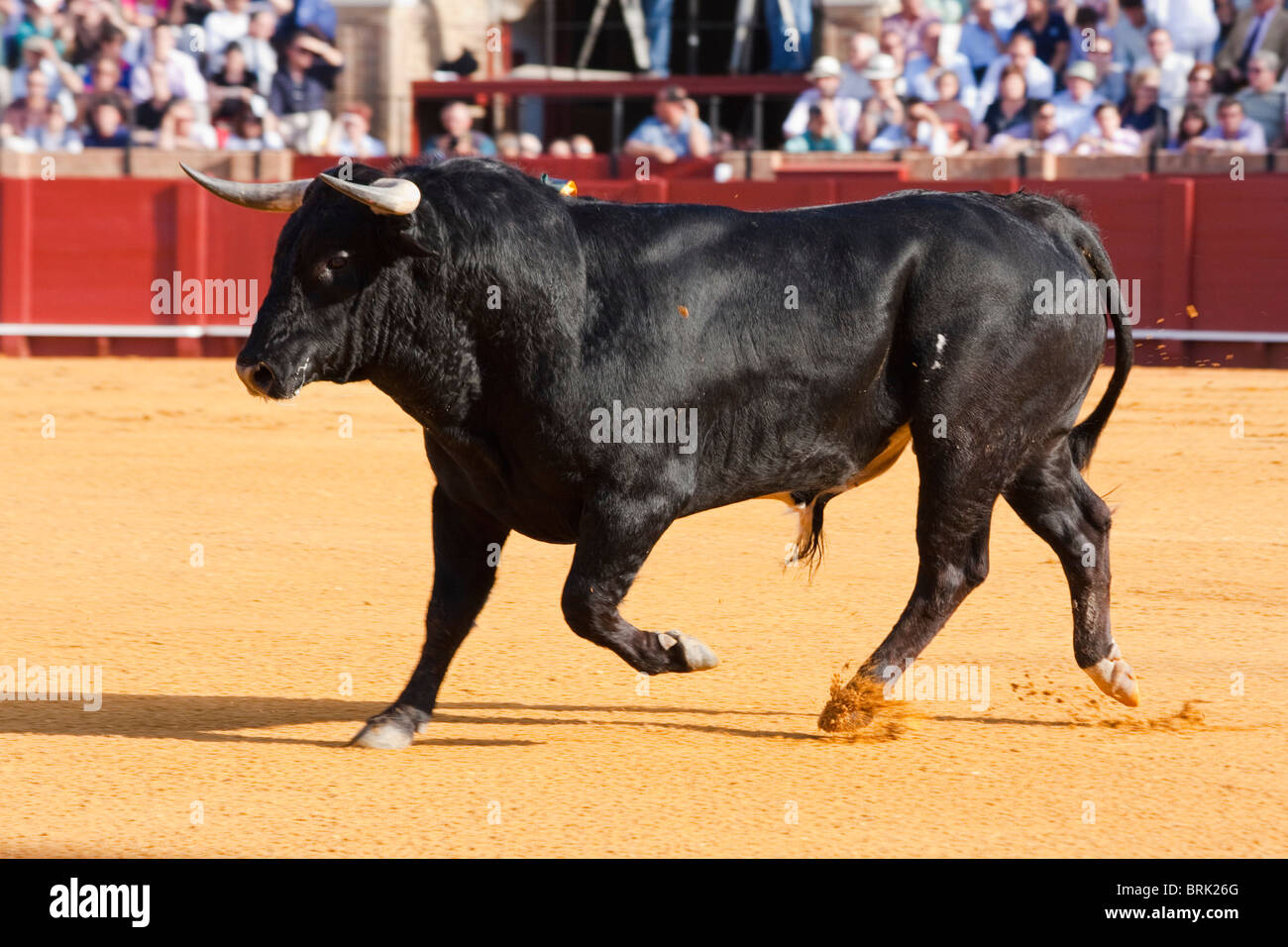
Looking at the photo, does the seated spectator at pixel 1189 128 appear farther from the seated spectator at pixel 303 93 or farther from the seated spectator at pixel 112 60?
A: the seated spectator at pixel 112 60

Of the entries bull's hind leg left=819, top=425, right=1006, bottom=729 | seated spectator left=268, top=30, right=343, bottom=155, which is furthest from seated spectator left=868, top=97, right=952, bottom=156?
bull's hind leg left=819, top=425, right=1006, bottom=729

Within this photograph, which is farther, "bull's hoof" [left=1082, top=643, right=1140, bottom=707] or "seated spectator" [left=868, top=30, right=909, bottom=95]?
"seated spectator" [left=868, top=30, right=909, bottom=95]

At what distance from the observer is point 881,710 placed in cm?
469

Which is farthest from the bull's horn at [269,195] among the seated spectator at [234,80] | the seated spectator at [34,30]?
the seated spectator at [34,30]

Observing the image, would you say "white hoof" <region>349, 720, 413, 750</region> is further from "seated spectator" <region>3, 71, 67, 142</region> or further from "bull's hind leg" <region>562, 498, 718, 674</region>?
"seated spectator" <region>3, 71, 67, 142</region>

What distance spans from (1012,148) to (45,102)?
8.14 m

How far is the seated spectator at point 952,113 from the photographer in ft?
45.0

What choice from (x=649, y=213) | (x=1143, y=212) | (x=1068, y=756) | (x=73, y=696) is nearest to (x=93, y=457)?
(x=73, y=696)

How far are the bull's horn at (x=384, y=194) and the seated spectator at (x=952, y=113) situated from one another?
33.1ft

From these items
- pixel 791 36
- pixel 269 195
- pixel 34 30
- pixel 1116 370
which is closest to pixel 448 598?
pixel 269 195

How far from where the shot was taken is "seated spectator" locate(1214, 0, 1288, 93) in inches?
509

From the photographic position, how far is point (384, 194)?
4012 millimetres

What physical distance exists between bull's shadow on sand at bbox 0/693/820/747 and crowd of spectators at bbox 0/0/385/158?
35.2 ft

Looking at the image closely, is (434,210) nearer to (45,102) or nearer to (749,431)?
(749,431)
